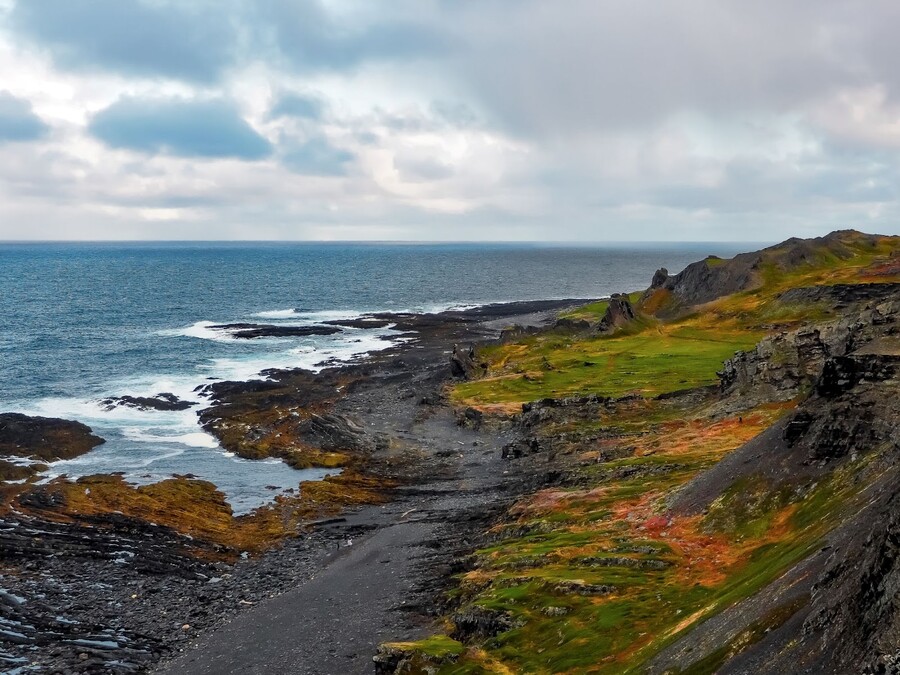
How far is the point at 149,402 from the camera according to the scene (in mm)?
98375

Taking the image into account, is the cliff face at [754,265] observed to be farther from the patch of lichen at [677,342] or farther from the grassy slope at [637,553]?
the grassy slope at [637,553]

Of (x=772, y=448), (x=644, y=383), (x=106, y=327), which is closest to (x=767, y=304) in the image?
(x=644, y=383)

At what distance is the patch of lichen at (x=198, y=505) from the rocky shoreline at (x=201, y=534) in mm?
165

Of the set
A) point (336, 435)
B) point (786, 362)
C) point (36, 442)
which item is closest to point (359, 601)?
point (336, 435)

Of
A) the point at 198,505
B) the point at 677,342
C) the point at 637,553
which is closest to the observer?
the point at 637,553

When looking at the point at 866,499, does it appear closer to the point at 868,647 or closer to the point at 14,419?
the point at 868,647

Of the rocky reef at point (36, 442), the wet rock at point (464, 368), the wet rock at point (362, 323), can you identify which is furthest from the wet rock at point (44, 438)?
the wet rock at point (362, 323)

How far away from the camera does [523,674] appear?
30.4 m

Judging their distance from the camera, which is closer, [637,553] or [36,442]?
[637,553]

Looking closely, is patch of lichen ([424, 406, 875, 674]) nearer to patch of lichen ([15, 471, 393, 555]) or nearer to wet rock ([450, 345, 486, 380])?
patch of lichen ([15, 471, 393, 555])

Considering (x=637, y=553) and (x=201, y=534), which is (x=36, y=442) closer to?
(x=201, y=534)

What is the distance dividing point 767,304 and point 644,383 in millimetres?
40516

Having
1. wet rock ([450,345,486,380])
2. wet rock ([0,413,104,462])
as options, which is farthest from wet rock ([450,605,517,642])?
wet rock ([450,345,486,380])

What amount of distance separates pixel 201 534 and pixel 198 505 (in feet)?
20.7
